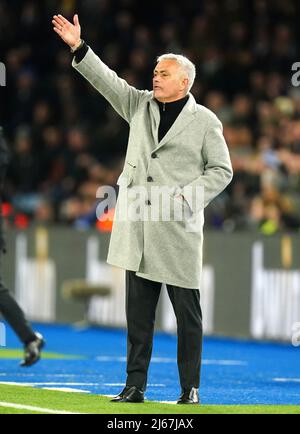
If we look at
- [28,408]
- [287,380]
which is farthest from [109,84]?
[287,380]

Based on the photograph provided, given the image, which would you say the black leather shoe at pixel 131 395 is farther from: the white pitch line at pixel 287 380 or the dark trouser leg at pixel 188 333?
the white pitch line at pixel 287 380

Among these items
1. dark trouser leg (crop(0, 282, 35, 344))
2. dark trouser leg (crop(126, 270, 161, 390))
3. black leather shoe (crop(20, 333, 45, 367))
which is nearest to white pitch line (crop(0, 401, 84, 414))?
dark trouser leg (crop(126, 270, 161, 390))

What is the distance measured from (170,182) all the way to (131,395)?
1454mm

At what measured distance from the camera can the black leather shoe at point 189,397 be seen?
9078mm

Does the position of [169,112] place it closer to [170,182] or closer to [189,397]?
[170,182]

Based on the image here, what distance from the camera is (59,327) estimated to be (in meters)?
19.7

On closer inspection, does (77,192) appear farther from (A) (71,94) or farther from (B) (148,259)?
(B) (148,259)

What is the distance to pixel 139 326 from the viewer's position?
918 centimetres

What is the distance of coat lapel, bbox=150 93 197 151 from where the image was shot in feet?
30.2

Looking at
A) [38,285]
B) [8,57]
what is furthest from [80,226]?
[8,57]

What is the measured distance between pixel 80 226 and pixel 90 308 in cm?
126

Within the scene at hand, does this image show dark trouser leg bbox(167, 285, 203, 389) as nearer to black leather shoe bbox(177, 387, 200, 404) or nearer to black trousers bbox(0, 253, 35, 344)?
black leather shoe bbox(177, 387, 200, 404)

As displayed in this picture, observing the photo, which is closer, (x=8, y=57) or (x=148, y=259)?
(x=148, y=259)

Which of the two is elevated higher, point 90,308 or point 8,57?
point 8,57
